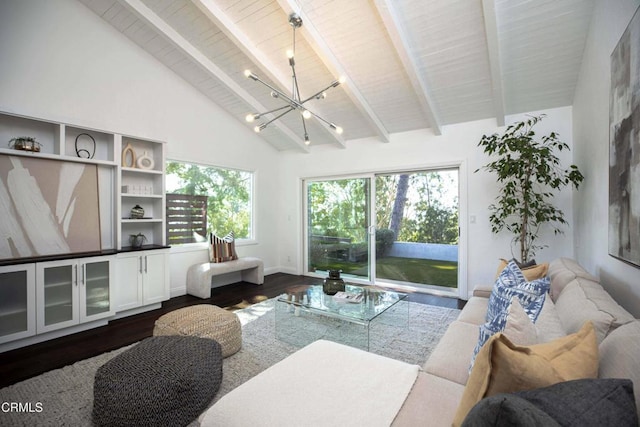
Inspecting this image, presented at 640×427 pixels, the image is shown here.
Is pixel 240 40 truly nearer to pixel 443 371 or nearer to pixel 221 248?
pixel 221 248

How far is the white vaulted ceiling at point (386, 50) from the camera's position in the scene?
2785mm

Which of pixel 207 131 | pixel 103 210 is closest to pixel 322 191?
pixel 207 131

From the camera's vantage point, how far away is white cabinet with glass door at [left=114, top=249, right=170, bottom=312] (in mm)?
3447

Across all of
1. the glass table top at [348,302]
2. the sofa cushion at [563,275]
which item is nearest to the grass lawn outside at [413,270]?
the glass table top at [348,302]

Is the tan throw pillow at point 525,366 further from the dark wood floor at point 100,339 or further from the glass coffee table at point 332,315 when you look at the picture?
the dark wood floor at point 100,339

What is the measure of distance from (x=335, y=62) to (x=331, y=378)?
332 cm

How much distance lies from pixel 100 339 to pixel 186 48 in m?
3.49

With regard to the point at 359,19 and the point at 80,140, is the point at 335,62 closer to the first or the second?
the point at 359,19

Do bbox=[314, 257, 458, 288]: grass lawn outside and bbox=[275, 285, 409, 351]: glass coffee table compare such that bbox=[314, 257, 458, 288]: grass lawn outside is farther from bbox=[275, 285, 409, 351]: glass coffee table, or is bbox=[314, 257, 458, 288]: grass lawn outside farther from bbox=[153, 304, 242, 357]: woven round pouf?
bbox=[153, 304, 242, 357]: woven round pouf

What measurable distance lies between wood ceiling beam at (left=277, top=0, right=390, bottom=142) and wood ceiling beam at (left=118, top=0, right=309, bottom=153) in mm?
1515

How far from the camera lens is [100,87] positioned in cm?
361

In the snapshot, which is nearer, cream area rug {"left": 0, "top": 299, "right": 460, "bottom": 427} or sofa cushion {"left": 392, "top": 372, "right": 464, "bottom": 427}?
sofa cushion {"left": 392, "top": 372, "right": 464, "bottom": 427}

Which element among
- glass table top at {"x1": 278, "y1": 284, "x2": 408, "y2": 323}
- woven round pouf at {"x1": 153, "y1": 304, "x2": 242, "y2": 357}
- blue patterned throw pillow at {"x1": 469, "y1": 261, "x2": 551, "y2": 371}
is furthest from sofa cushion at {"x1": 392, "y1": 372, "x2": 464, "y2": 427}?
woven round pouf at {"x1": 153, "y1": 304, "x2": 242, "y2": 357}

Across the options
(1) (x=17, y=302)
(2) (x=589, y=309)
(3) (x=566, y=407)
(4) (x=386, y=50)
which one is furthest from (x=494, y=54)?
(1) (x=17, y=302)
